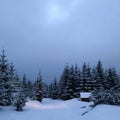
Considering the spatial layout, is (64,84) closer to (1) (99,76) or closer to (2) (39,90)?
(2) (39,90)

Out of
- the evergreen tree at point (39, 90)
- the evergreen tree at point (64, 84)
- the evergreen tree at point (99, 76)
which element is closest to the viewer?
the evergreen tree at point (39, 90)

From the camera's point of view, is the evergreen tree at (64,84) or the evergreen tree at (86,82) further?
the evergreen tree at (64,84)

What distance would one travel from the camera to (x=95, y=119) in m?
18.0

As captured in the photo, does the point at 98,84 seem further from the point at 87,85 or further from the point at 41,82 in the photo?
the point at 41,82

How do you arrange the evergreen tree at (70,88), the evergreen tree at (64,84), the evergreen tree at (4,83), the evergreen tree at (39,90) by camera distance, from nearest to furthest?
the evergreen tree at (4,83)
the evergreen tree at (39,90)
the evergreen tree at (70,88)
the evergreen tree at (64,84)

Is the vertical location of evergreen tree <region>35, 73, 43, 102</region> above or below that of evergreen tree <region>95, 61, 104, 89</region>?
below

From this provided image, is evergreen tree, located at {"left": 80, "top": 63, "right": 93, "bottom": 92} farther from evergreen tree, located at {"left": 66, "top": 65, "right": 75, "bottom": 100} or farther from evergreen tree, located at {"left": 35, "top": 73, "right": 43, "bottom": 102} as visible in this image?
evergreen tree, located at {"left": 35, "top": 73, "right": 43, "bottom": 102}

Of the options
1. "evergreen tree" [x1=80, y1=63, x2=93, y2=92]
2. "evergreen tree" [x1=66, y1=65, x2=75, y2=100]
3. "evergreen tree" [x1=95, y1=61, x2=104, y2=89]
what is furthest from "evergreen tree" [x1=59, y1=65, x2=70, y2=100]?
"evergreen tree" [x1=95, y1=61, x2=104, y2=89]

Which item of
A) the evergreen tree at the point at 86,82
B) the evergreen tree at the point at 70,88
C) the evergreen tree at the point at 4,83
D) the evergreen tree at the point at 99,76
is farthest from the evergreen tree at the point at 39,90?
the evergreen tree at the point at 4,83

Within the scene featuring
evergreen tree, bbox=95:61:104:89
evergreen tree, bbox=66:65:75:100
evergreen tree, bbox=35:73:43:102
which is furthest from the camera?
evergreen tree, bbox=66:65:75:100

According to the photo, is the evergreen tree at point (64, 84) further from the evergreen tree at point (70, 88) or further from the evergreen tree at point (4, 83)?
the evergreen tree at point (4, 83)

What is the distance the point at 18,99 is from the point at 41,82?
2522 centimetres

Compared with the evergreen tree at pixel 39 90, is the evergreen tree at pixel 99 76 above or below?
above

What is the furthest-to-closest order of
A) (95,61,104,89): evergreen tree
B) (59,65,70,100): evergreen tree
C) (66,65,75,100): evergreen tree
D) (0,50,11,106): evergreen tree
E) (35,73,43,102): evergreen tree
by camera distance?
(59,65,70,100): evergreen tree
(66,65,75,100): evergreen tree
(95,61,104,89): evergreen tree
(35,73,43,102): evergreen tree
(0,50,11,106): evergreen tree
